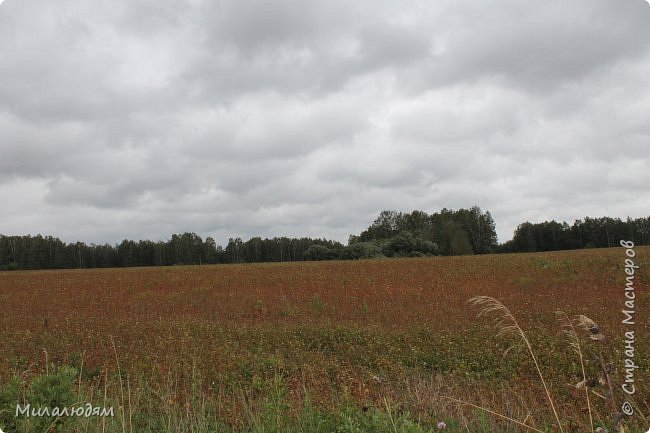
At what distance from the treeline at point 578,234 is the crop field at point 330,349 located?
79.9 ft

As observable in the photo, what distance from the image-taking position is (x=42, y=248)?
87.2m

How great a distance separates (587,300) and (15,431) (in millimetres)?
19948

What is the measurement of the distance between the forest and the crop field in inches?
996

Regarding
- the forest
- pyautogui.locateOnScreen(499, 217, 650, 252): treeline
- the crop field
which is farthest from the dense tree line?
the crop field

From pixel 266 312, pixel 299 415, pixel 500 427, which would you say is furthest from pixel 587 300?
pixel 299 415

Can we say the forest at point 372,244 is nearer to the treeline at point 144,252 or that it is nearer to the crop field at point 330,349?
the treeline at point 144,252

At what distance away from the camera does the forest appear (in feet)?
181

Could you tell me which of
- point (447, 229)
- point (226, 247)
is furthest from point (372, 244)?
point (226, 247)

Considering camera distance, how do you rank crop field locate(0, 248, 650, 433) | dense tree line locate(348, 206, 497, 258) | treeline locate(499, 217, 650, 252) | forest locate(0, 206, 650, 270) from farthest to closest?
1. dense tree line locate(348, 206, 497, 258)
2. forest locate(0, 206, 650, 270)
3. treeline locate(499, 217, 650, 252)
4. crop field locate(0, 248, 650, 433)

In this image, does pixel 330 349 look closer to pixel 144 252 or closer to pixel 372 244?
pixel 372 244

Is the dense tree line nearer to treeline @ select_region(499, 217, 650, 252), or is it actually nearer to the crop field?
treeline @ select_region(499, 217, 650, 252)

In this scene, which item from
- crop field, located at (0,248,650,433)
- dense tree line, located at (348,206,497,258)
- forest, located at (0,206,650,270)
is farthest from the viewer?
dense tree line, located at (348,206,497,258)


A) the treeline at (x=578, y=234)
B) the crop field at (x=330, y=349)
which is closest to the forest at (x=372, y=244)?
the treeline at (x=578, y=234)

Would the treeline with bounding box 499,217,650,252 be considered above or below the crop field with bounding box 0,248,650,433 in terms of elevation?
above
